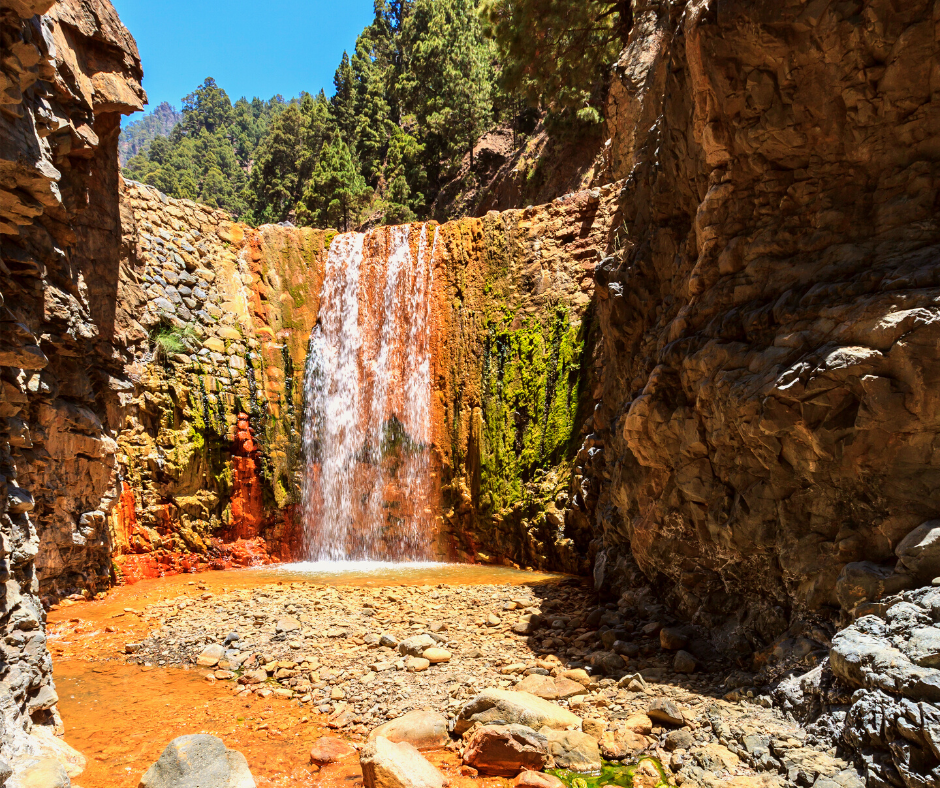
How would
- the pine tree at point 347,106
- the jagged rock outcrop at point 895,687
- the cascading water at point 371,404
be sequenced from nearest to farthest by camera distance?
the jagged rock outcrop at point 895,687 < the cascading water at point 371,404 < the pine tree at point 347,106

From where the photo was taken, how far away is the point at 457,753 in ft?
15.5

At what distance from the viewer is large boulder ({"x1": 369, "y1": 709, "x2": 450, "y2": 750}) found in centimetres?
487

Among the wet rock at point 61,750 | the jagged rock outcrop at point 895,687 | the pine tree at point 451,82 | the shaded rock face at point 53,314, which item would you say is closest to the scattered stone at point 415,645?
the wet rock at point 61,750

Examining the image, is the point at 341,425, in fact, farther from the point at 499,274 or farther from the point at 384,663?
the point at 384,663

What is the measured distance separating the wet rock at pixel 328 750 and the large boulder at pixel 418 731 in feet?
0.71

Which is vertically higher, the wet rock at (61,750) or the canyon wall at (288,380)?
the canyon wall at (288,380)

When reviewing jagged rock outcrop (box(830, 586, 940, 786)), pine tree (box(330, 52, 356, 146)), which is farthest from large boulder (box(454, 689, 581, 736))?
pine tree (box(330, 52, 356, 146))

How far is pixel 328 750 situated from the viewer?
476 centimetres

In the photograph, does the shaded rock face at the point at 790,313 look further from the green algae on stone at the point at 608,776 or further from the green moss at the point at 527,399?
the green moss at the point at 527,399

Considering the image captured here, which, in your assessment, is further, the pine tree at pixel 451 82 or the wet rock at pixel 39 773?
the pine tree at pixel 451 82

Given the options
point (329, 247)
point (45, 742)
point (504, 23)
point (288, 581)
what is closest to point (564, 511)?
point (288, 581)

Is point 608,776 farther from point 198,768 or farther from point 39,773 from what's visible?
point 39,773

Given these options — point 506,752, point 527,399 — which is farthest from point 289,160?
point 506,752

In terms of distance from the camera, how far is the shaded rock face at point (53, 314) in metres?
4.49
